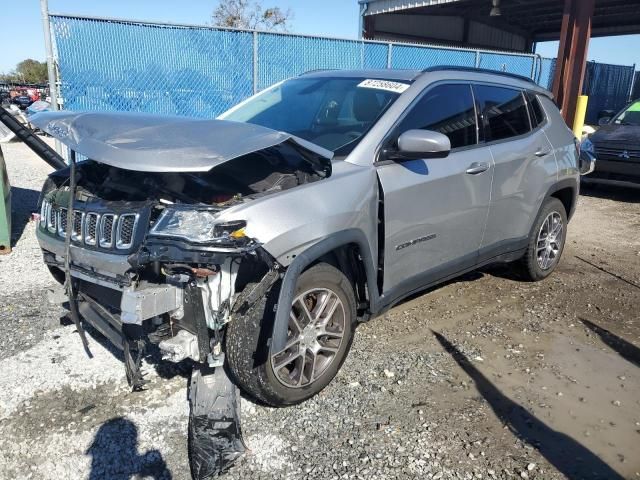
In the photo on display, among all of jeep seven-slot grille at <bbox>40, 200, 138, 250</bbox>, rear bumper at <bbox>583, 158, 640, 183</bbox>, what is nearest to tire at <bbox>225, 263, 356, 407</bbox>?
jeep seven-slot grille at <bbox>40, 200, 138, 250</bbox>

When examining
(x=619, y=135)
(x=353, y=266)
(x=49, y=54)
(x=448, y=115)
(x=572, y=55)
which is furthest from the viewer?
(x=572, y=55)

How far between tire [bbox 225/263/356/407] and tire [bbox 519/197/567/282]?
7.61 feet

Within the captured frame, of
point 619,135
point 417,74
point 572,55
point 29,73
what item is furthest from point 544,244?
point 29,73

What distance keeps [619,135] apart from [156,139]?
875 cm

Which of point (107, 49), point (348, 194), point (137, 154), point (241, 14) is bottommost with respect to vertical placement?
point (348, 194)

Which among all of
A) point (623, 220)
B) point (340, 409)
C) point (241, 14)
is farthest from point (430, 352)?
point (241, 14)

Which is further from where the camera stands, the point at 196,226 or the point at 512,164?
the point at 512,164

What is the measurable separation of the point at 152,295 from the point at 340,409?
1266 millimetres

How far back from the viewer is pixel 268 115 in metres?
4.10

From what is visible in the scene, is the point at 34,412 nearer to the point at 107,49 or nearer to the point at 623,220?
the point at 107,49

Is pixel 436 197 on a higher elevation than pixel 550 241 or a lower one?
higher

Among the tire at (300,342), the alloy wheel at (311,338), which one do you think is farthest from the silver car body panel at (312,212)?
the alloy wheel at (311,338)

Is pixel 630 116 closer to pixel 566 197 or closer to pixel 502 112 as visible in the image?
pixel 566 197

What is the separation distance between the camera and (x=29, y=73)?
156ft
